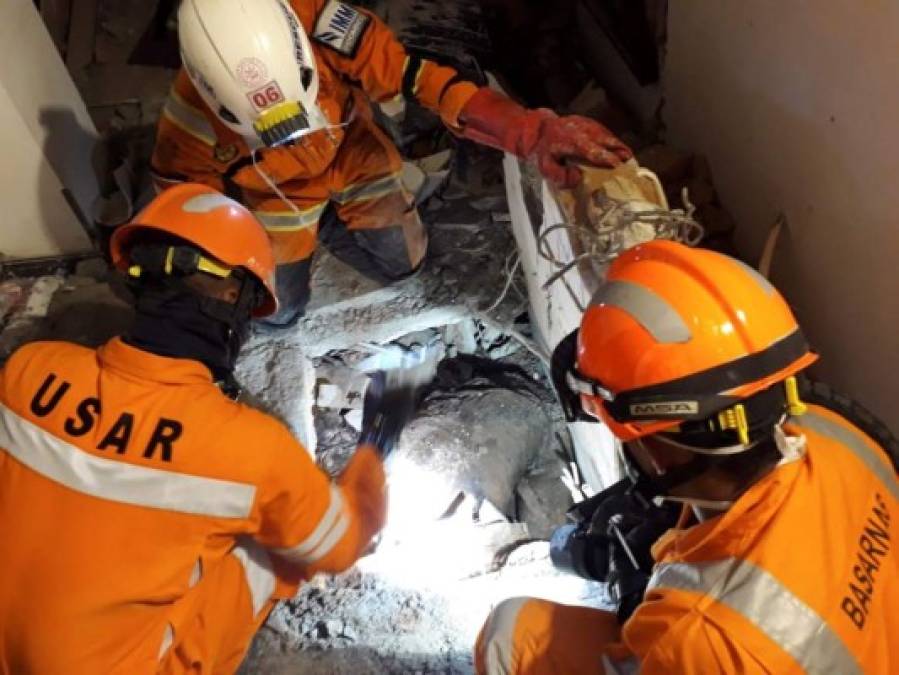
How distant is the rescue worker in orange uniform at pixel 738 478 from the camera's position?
62.5 inches

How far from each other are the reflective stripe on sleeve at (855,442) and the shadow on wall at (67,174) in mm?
3251

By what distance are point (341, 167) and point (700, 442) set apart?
8.10ft

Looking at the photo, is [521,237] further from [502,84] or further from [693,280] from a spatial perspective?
[693,280]

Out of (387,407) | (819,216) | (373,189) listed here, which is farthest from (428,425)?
(819,216)

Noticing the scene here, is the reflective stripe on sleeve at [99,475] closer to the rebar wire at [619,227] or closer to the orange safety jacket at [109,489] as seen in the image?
the orange safety jacket at [109,489]

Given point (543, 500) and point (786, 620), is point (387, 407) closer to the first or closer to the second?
point (543, 500)

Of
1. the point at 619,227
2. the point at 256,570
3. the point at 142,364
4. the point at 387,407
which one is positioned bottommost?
the point at 387,407

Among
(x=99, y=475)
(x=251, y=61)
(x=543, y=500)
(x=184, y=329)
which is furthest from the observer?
(x=543, y=500)

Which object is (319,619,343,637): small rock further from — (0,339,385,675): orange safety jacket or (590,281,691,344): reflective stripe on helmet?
(590,281,691,344): reflective stripe on helmet

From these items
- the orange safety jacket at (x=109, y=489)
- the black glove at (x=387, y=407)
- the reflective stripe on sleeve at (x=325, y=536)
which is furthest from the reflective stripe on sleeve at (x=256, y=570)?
the black glove at (x=387, y=407)

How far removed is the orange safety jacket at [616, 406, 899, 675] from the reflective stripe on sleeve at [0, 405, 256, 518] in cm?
117

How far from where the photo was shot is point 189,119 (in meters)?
3.28

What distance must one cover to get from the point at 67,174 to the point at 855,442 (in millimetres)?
3398

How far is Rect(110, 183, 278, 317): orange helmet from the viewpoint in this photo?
7.63 feet
